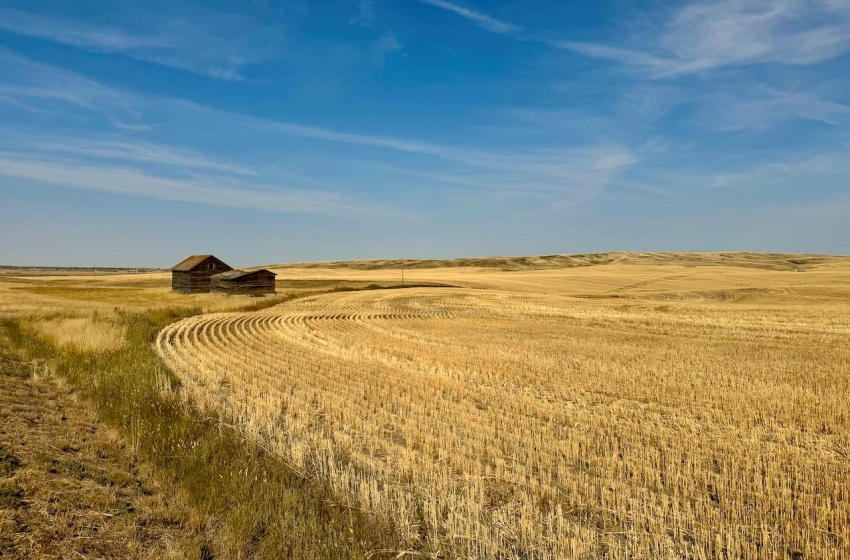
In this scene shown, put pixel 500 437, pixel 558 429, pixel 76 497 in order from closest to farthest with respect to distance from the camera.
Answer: pixel 76 497 → pixel 500 437 → pixel 558 429

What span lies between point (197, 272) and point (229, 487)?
199 ft

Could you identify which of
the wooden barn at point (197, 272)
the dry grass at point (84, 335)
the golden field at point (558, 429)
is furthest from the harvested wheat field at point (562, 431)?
the wooden barn at point (197, 272)

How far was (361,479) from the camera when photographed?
23.4 ft

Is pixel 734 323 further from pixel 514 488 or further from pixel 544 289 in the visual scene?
pixel 544 289

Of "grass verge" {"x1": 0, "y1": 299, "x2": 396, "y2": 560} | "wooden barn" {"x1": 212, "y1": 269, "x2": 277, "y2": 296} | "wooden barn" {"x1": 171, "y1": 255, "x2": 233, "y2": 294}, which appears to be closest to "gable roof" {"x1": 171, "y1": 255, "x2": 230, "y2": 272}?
"wooden barn" {"x1": 171, "y1": 255, "x2": 233, "y2": 294}

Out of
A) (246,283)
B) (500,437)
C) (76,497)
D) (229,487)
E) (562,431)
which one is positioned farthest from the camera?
(246,283)

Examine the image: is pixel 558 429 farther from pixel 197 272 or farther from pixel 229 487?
pixel 197 272

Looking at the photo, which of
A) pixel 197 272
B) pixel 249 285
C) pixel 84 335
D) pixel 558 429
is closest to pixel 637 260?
pixel 249 285

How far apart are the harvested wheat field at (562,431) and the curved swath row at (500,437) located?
0.13 feet

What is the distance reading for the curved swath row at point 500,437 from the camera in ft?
19.5

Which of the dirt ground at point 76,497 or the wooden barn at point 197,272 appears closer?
the dirt ground at point 76,497

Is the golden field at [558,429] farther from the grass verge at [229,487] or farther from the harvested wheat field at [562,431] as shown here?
the grass verge at [229,487]

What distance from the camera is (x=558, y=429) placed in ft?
32.2

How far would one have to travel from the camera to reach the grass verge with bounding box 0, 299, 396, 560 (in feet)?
17.6
